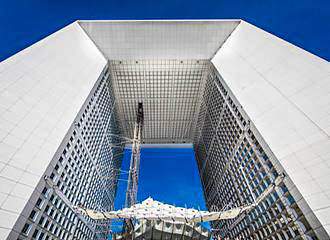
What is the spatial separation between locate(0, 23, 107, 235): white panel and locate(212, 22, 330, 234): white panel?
68.3 feet

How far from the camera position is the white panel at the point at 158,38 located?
95.4ft

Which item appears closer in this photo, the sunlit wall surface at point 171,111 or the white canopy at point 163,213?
the white canopy at point 163,213

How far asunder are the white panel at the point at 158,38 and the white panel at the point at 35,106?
240 inches

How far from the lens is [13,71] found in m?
16.6

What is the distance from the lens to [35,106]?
16.6m

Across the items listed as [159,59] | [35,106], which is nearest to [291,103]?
[159,59]

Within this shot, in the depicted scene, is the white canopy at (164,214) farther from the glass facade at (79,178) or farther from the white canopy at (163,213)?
the glass facade at (79,178)

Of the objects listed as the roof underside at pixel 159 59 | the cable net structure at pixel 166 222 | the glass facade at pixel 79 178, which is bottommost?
the cable net structure at pixel 166 222

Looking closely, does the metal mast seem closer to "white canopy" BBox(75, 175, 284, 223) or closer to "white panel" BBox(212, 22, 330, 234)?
"white canopy" BBox(75, 175, 284, 223)

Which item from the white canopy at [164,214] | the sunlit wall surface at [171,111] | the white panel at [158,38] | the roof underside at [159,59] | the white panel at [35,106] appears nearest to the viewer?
the white canopy at [164,214]

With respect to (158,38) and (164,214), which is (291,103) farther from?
(158,38)

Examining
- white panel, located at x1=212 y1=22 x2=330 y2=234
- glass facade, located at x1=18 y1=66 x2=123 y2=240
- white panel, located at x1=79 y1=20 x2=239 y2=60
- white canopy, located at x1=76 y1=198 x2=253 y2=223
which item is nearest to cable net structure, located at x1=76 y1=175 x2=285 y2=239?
white canopy, located at x1=76 y1=198 x2=253 y2=223

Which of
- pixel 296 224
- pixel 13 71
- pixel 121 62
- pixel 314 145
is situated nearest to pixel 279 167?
pixel 314 145

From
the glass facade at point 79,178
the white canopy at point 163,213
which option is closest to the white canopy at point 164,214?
the white canopy at point 163,213
